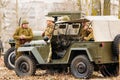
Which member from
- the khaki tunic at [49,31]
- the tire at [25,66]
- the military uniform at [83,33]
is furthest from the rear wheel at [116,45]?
the tire at [25,66]

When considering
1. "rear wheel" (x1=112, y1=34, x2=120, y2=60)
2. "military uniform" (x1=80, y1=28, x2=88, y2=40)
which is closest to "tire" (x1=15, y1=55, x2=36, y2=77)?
"military uniform" (x1=80, y1=28, x2=88, y2=40)

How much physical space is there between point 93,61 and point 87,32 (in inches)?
43.2

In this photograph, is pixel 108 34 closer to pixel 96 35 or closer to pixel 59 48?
pixel 96 35

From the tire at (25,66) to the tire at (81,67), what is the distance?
5.18ft

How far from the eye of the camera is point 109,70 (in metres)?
17.0

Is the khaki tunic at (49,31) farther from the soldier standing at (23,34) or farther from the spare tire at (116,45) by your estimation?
the spare tire at (116,45)

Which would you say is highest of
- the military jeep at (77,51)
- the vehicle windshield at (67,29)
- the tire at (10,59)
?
the vehicle windshield at (67,29)

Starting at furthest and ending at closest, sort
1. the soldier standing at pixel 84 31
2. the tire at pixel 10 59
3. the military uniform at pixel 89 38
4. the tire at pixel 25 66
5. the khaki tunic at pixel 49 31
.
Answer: the tire at pixel 10 59, the tire at pixel 25 66, the khaki tunic at pixel 49 31, the soldier standing at pixel 84 31, the military uniform at pixel 89 38

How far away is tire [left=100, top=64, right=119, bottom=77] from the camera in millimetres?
16797

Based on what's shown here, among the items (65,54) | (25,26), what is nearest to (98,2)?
(25,26)

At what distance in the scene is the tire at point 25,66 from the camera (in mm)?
17250

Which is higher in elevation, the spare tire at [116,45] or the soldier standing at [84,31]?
the soldier standing at [84,31]

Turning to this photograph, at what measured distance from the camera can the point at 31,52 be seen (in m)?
17.4

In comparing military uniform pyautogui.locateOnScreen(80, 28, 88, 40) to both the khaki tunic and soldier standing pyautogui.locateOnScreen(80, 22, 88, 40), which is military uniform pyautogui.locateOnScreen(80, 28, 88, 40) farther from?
the khaki tunic
